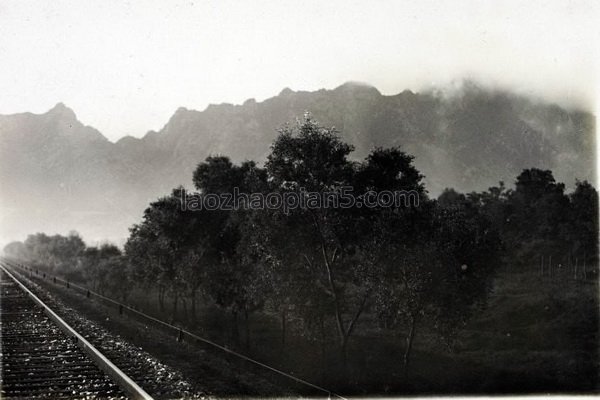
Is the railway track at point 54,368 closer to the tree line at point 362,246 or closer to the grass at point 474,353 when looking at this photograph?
the grass at point 474,353

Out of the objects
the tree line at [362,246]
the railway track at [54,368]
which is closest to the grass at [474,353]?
the railway track at [54,368]

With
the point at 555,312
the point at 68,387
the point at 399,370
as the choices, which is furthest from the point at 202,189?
the point at 555,312

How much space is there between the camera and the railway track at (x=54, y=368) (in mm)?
12992

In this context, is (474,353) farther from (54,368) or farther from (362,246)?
(54,368)

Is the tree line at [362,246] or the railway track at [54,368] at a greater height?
the tree line at [362,246]

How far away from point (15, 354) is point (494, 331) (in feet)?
159

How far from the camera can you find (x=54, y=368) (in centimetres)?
1549

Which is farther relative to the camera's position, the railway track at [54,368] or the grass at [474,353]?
the grass at [474,353]

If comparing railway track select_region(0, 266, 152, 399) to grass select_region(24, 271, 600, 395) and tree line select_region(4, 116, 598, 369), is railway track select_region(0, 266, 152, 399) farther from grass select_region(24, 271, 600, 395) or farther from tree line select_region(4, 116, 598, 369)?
tree line select_region(4, 116, 598, 369)

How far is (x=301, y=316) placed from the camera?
31.7 meters

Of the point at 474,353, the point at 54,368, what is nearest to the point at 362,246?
the point at 54,368

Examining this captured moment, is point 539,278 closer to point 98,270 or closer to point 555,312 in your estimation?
point 555,312

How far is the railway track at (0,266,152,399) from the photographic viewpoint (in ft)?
42.6

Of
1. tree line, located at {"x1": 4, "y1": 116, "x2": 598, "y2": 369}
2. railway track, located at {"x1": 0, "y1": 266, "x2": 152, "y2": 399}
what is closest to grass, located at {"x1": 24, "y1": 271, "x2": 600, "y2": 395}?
railway track, located at {"x1": 0, "y1": 266, "x2": 152, "y2": 399}
